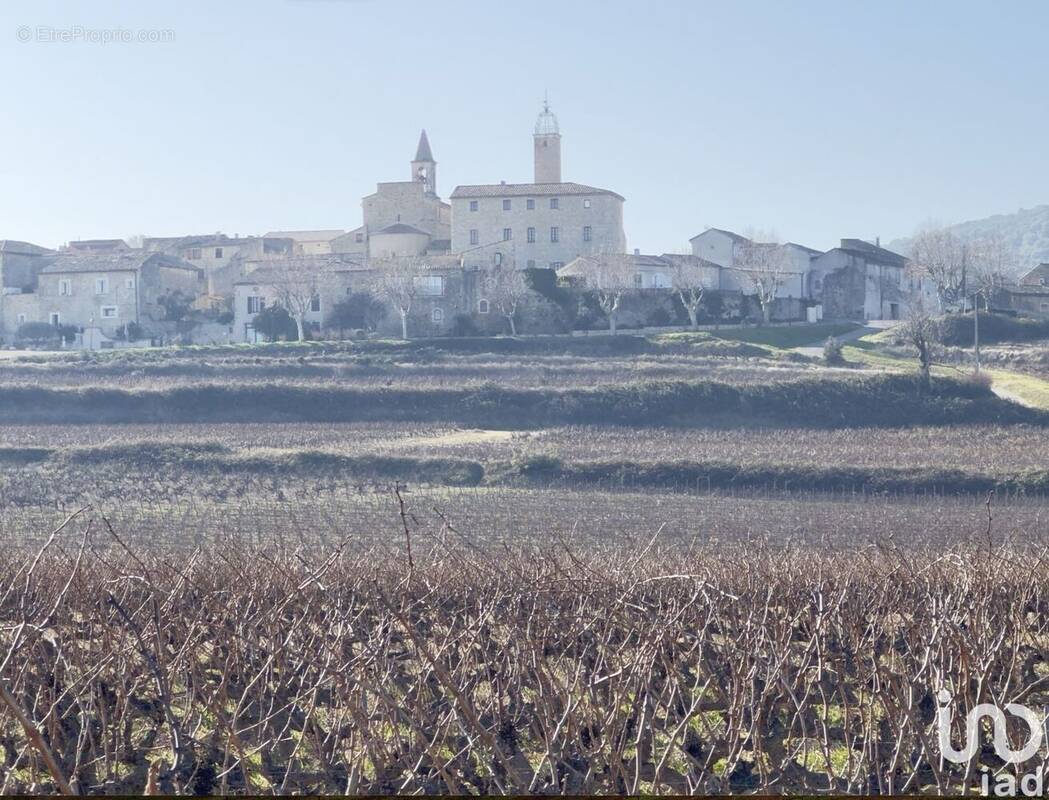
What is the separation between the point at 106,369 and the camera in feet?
162

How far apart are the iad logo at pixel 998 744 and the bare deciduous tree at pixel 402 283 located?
5129cm

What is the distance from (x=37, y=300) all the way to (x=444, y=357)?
81.6 ft

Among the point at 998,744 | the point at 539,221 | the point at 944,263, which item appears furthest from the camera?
the point at 539,221

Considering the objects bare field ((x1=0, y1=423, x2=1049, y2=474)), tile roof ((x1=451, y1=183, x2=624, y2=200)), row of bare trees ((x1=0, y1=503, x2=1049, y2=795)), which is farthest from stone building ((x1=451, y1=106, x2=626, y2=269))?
row of bare trees ((x1=0, y1=503, x2=1049, y2=795))

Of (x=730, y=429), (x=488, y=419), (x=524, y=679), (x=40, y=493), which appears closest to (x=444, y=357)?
(x=488, y=419)

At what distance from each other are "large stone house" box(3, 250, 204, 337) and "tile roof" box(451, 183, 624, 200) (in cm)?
1579

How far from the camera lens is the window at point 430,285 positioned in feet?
198

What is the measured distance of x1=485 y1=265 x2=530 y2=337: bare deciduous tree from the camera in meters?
59.0

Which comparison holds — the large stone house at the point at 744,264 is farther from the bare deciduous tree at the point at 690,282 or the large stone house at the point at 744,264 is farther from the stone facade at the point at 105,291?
the stone facade at the point at 105,291

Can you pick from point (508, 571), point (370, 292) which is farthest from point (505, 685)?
point (370, 292)

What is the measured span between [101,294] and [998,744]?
60.5 m

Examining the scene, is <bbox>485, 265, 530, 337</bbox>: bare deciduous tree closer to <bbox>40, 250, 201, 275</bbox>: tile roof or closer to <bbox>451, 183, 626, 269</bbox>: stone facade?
<bbox>451, 183, 626, 269</bbox>: stone facade

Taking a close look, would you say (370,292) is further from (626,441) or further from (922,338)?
(626,441)

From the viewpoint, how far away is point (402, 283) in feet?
195
